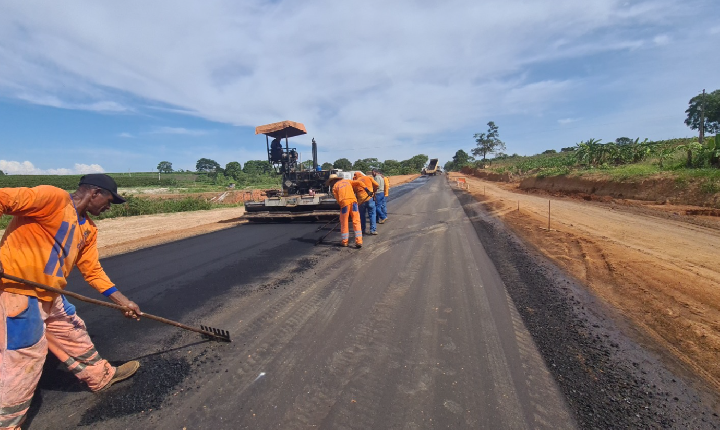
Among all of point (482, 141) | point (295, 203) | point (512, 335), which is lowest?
point (512, 335)

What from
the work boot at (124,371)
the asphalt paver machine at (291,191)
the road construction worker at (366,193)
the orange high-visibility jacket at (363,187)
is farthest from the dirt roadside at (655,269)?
the asphalt paver machine at (291,191)

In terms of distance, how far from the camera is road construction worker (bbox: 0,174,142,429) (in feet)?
6.21

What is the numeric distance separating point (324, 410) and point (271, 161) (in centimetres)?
906

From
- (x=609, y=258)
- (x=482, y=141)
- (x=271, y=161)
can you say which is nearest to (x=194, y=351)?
(x=609, y=258)

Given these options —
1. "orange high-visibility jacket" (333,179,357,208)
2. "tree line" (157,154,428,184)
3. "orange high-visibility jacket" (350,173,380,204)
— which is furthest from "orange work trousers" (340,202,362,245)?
"tree line" (157,154,428,184)

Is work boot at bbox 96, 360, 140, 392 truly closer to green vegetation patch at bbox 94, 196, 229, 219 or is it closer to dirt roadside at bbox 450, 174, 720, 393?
dirt roadside at bbox 450, 174, 720, 393

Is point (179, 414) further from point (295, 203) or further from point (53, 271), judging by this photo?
point (295, 203)

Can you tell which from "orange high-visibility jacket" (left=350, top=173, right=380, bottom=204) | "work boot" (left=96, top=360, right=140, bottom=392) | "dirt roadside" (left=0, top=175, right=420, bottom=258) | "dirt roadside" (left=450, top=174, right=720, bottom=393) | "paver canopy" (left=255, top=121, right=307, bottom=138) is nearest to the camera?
"work boot" (left=96, top=360, right=140, bottom=392)

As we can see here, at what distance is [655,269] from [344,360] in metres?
4.62

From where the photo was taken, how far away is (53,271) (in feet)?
6.88

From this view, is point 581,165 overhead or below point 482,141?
below

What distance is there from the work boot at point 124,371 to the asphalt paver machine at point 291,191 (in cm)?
676

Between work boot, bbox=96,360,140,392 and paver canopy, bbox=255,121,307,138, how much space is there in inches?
305

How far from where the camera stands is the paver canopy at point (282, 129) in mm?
9422
